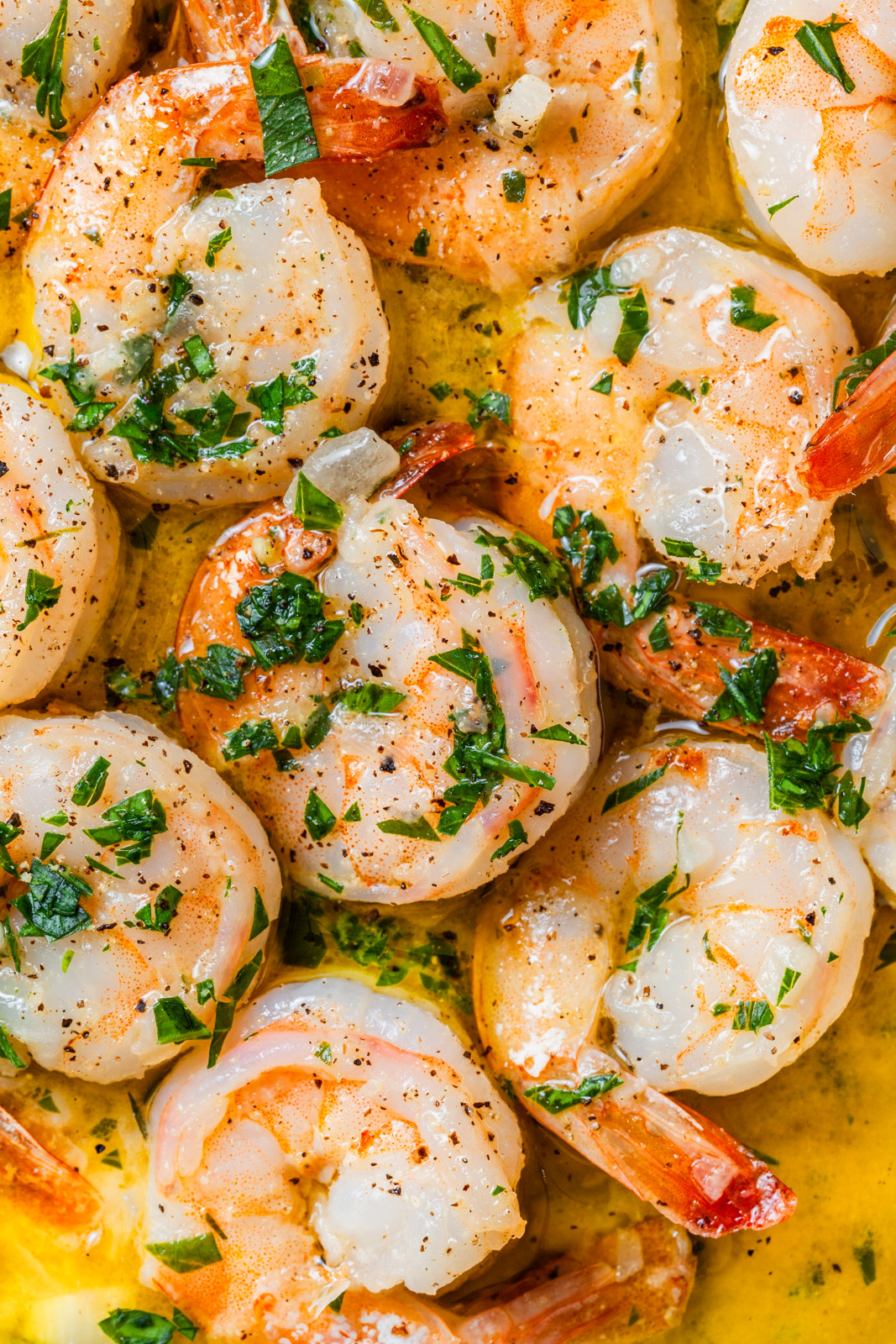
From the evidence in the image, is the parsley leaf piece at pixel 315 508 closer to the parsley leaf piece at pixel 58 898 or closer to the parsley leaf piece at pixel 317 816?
the parsley leaf piece at pixel 317 816

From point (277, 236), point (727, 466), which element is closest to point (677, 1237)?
point (727, 466)

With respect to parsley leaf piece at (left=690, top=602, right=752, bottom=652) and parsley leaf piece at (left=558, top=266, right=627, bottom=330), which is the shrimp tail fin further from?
parsley leaf piece at (left=558, top=266, right=627, bottom=330)

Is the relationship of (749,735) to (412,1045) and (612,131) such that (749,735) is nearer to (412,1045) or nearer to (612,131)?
(412,1045)

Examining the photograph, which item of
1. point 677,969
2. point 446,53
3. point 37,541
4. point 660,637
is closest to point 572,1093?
point 677,969

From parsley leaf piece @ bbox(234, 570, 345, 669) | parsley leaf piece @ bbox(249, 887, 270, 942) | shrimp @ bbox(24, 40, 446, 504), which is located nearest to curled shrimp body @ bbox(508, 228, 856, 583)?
shrimp @ bbox(24, 40, 446, 504)

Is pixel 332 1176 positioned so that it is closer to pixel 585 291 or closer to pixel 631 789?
pixel 631 789

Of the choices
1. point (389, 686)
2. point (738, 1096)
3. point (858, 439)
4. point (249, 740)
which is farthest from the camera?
point (738, 1096)
